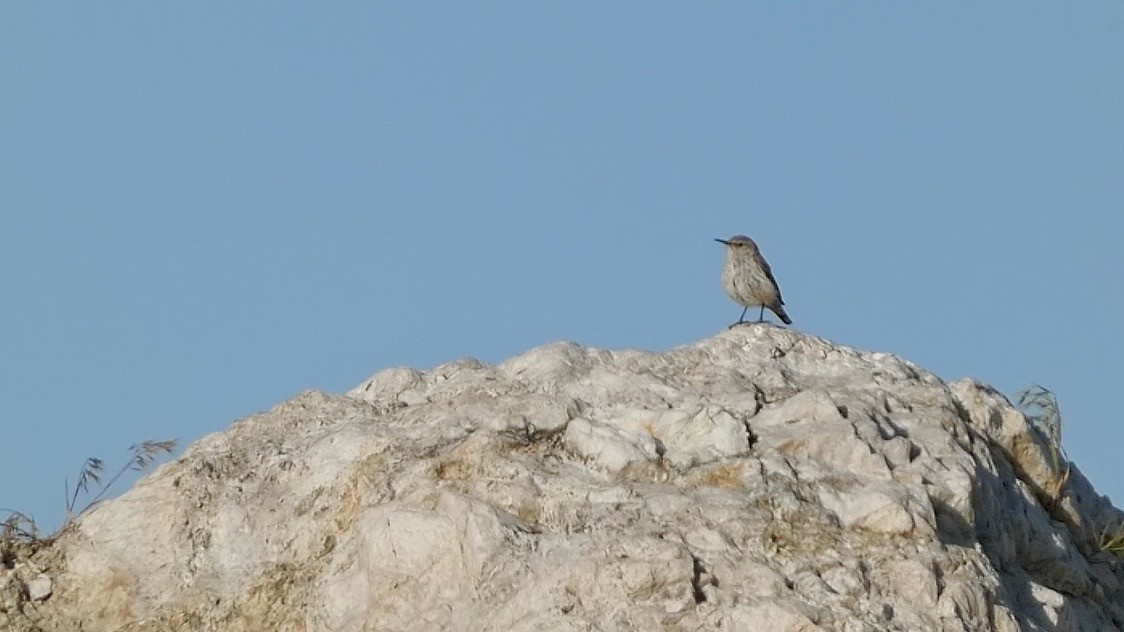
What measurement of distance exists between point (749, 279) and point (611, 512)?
7496mm

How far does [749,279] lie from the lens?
13.4 metres

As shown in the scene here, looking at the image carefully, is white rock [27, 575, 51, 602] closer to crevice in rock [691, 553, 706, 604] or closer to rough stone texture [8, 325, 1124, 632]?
rough stone texture [8, 325, 1124, 632]

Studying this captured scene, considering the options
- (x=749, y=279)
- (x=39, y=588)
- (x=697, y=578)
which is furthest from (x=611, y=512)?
(x=749, y=279)

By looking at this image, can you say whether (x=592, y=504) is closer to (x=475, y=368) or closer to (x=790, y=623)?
(x=790, y=623)

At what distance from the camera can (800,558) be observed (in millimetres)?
5965

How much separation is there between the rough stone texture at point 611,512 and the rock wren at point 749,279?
17.1 feet

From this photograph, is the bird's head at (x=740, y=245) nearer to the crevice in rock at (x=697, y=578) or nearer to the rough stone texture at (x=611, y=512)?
the rough stone texture at (x=611, y=512)

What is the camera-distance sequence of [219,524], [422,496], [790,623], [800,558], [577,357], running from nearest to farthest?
[790,623] < [800,558] < [422,496] < [219,524] < [577,357]

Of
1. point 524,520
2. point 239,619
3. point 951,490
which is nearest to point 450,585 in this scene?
point 524,520

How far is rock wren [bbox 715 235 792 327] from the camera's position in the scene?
1338 centimetres

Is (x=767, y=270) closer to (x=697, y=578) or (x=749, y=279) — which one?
(x=749, y=279)

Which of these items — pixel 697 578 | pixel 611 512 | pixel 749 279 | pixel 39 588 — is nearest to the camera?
pixel 697 578

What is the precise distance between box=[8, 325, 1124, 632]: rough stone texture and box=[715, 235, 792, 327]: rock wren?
5.20m

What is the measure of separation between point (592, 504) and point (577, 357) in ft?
4.57
